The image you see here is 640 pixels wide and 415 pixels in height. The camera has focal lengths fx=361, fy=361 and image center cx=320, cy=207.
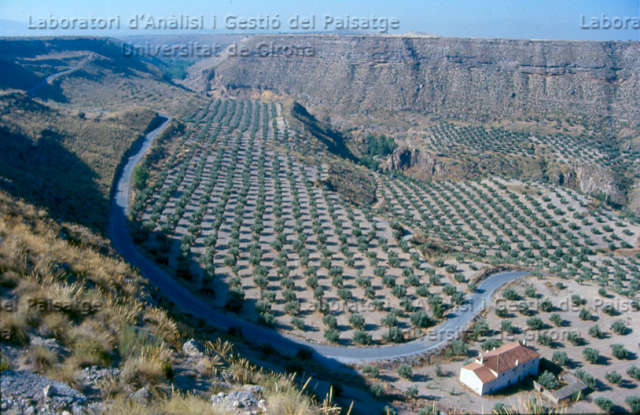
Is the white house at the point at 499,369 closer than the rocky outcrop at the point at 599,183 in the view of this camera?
Yes

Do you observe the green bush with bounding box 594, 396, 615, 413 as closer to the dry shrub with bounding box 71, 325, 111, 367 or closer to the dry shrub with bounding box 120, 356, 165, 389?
the dry shrub with bounding box 120, 356, 165, 389

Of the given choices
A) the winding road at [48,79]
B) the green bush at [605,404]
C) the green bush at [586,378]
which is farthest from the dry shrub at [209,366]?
the winding road at [48,79]

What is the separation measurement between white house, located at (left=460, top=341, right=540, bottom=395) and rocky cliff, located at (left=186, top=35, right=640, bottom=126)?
275ft

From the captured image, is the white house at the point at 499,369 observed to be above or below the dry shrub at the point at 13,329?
below

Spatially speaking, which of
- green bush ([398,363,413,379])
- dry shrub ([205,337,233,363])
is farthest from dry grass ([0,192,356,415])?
green bush ([398,363,413,379])

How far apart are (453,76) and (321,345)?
105168 mm

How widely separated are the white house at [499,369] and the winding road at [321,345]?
11.4ft

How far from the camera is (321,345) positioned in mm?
20266

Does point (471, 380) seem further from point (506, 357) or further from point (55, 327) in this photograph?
point (55, 327)

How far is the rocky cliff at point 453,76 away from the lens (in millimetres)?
91312

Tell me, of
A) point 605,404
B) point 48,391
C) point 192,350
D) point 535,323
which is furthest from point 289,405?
point 535,323

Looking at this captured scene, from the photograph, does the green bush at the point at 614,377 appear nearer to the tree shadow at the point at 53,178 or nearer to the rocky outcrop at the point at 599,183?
the tree shadow at the point at 53,178

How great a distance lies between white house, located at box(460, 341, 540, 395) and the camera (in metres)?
16.3

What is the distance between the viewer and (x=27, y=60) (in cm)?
9300
